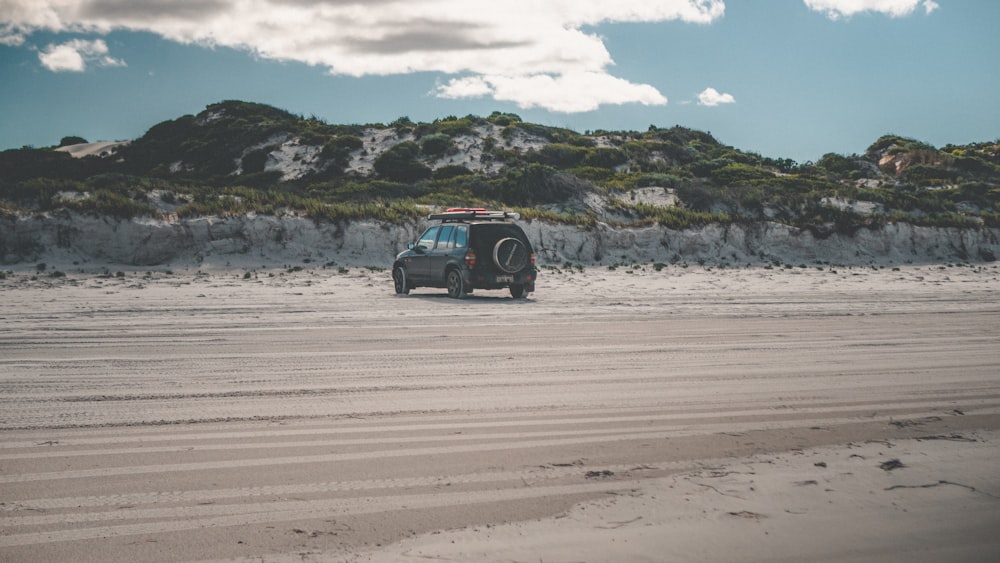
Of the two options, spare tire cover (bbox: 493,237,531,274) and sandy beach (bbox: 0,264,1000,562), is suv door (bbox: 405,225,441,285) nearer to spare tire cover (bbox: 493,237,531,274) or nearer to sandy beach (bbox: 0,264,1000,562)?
spare tire cover (bbox: 493,237,531,274)

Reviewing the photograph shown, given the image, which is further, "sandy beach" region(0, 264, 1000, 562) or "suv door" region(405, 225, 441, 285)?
"suv door" region(405, 225, 441, 285)

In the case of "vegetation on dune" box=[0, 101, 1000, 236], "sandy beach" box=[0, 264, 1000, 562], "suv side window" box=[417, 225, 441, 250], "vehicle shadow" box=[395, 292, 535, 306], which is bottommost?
"vehicle shadow" box=[395, 292, 535, 306]

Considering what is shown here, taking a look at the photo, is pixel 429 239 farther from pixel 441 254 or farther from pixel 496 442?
pixel 496 442

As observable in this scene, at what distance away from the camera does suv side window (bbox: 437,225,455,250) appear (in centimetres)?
1942

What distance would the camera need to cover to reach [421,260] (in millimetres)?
19891

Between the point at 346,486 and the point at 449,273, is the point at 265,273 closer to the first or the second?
the point at 449,273

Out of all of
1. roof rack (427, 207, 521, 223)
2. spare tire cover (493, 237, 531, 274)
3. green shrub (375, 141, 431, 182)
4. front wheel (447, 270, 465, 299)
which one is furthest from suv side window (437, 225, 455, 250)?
green shrub (375, 141, 431, 182)

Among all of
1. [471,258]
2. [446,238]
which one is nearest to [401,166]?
[446,238]

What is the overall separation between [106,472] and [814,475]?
444 centimetres

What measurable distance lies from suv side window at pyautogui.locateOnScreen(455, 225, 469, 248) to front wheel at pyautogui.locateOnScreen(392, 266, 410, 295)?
5.64ft

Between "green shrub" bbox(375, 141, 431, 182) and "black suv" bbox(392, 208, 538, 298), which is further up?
"green shrub" bbox(375, 141, 431, 182)

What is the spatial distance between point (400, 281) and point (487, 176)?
119ft

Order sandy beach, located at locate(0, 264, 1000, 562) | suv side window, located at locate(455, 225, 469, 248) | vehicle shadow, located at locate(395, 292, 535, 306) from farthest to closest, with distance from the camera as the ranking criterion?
suv side window, located at locate(455, 225, 469, 248) < vehicle shadow, located at locate(395, 292, 535, 306) < sandy beach, located at locate(0, 264, 1000, 562)

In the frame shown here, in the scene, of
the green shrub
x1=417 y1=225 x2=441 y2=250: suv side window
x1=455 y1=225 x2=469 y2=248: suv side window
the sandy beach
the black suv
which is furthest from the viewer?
the green shrub
